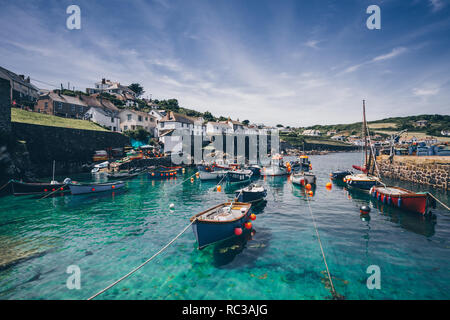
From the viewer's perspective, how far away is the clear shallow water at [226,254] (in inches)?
352

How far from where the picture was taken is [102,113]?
61938 mm

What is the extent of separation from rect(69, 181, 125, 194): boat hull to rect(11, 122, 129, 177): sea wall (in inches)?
445

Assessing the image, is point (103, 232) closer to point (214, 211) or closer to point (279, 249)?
point (214, 211)

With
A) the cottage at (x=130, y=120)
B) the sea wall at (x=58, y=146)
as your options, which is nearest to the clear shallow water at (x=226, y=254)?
the sea wall at (x=58, y=146)

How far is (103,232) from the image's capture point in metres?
15.1

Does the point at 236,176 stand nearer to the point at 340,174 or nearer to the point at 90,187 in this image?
the point at 340,174

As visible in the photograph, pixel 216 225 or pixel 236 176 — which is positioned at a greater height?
pixel 236 176

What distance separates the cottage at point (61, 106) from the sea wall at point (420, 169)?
3102 inches

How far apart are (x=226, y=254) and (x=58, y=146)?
142ft

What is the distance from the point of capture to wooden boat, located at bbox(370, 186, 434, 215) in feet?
56.3

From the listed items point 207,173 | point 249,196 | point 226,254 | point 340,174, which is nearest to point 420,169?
point 340,174

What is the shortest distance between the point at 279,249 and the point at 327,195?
17.1m

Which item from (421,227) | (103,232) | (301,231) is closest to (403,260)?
(301,231)

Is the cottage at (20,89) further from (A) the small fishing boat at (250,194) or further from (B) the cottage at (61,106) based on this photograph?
(A) the small fishing boat at (250,194)
